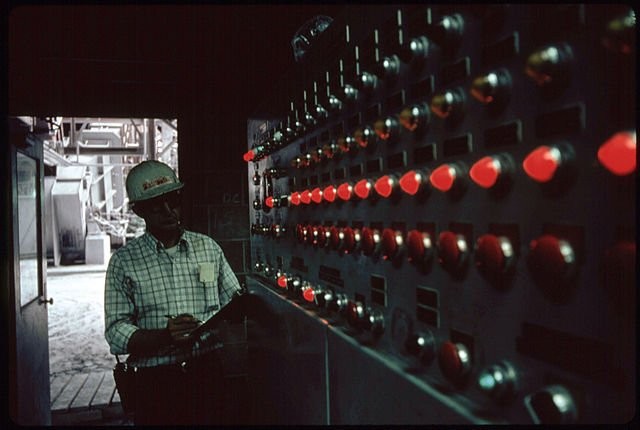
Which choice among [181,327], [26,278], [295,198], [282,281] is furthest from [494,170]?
[26,278]

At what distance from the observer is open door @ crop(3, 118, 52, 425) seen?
8.40 ft

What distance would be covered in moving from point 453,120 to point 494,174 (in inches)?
6.7

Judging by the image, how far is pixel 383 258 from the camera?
114 cm

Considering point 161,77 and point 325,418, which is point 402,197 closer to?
point 325,418

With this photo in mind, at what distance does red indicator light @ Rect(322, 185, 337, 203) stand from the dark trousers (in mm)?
1154

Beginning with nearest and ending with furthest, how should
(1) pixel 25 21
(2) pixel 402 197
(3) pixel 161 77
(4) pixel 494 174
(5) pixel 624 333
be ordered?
(5) pixel 624 333 → (4) pixel 494 174 → (2) pixel 402 197 → (1) pixel 25 21 → (3) pixel 161 77

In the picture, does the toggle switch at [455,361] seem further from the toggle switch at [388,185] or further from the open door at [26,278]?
the open door at [26,278]

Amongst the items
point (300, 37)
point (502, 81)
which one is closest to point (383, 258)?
point (502, 81)

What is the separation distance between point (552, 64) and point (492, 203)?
0.22m

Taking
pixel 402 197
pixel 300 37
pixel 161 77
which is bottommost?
pixel 402 197

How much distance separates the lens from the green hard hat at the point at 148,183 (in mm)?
2043

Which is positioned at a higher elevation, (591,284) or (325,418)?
(591,284)

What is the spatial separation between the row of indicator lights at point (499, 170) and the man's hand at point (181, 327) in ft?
3.07

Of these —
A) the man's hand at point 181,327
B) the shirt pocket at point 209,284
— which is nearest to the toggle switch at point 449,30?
the man's hand at point 181,327
